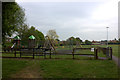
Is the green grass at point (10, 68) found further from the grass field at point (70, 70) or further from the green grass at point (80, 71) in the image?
the green grass at point (80, 71)

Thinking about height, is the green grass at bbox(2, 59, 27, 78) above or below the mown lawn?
below

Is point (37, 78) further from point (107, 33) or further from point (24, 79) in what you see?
point (107, 33)

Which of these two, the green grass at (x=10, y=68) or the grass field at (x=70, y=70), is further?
the green grass at (x=10, y=68)

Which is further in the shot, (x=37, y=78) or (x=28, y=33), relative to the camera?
(x=28, y=33)

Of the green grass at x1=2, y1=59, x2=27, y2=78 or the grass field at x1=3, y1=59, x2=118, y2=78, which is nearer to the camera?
the grass field at x1=3, y1=59, x2=118, y2=78

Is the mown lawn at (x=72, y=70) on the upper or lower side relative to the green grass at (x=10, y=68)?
upper

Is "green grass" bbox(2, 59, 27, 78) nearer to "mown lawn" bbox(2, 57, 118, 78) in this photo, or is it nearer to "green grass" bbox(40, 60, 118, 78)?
"mown lawn" bbox(2, 57, 118, 78)

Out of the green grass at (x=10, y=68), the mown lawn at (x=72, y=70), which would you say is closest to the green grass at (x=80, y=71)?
the mown lawn at (x=72, y=70)

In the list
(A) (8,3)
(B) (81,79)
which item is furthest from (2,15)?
(B) (81,79)

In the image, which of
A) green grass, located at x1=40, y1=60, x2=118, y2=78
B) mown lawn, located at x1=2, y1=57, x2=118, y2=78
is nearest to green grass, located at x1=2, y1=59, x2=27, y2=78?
mown lawn, located at x1=2, y1=57, x2=118, y2=78

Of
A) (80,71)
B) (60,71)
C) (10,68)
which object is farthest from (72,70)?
(10,68)

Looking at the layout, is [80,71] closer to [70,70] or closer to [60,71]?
[70,70]

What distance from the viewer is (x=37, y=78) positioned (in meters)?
6.22

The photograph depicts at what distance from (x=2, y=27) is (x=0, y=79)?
6174 millimetres
